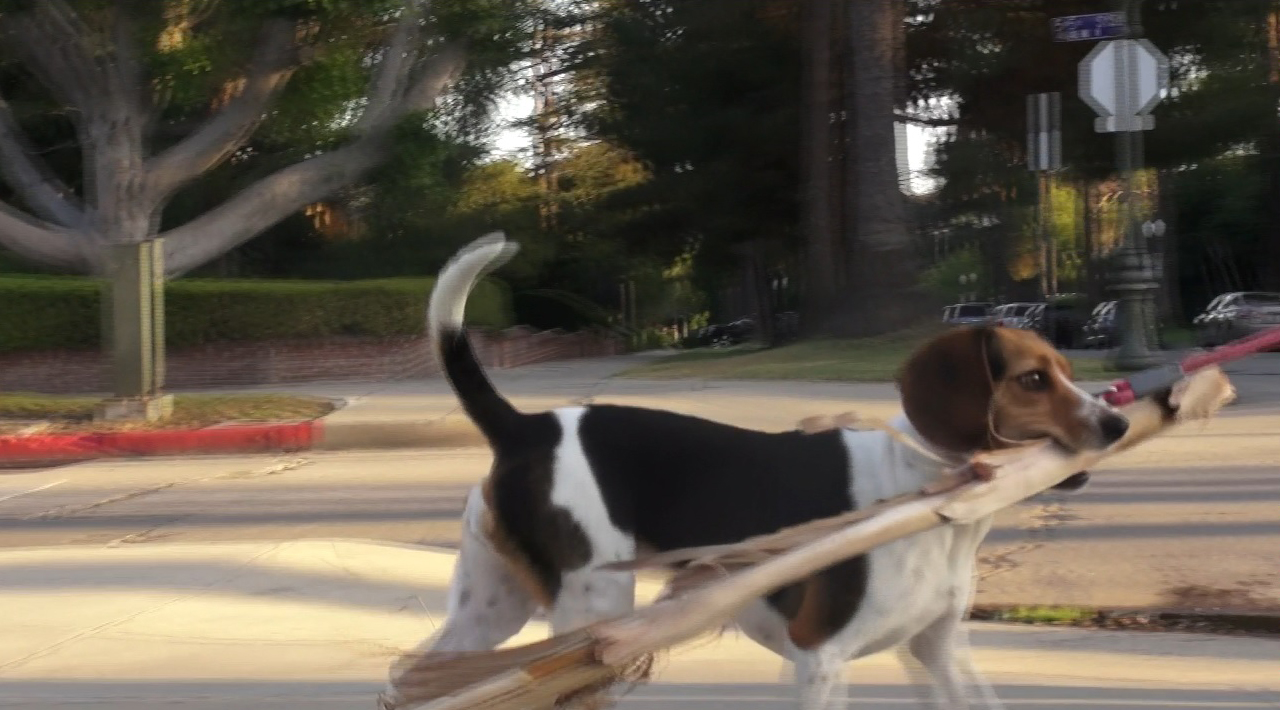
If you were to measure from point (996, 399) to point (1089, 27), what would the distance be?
13.8m

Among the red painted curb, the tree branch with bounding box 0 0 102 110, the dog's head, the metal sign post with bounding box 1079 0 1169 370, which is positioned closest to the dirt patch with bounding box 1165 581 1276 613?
the dog's head

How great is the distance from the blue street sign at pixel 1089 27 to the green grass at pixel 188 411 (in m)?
9.10

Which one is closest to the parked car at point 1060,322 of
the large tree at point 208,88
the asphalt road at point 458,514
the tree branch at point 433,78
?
the large tree at point 208,88

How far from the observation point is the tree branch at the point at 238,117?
67.6 feet

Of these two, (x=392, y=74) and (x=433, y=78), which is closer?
(x=392, y=74)

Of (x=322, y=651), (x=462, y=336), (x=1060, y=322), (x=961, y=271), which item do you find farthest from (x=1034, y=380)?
(x=961, y=271)

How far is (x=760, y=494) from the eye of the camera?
4.11 meters

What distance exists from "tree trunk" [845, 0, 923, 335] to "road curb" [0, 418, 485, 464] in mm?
8909

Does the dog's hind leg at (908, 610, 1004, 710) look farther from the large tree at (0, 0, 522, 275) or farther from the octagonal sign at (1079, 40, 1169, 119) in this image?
the large tree at (0, 0, 522, 275)

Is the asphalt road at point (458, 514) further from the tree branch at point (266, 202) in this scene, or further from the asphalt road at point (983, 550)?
the tree branch at point (266, 202)

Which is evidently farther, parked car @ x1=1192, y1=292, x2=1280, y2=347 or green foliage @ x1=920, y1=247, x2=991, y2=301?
green foliage @ x1=920, y1=247, x2=991, y2=301

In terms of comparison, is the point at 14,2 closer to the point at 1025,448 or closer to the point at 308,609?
the point at 308,609

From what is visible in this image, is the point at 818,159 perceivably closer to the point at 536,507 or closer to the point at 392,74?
the point at 392,74

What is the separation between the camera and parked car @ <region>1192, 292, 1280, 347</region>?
3080 cm
